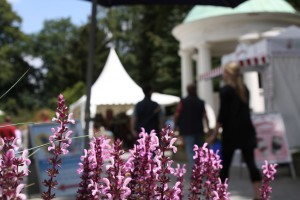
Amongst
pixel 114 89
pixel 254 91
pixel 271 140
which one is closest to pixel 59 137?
pixel 271 140

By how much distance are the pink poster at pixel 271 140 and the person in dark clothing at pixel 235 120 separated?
10.4 feet

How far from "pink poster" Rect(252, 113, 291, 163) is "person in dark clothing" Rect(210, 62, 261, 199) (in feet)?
10.4

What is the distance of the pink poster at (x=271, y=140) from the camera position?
9.27 metres

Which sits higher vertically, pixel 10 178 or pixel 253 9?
pixel 253 9

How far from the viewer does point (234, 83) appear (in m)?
6.32

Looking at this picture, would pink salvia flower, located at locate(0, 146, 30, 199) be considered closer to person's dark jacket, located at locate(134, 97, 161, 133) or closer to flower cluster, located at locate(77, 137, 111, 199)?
flower cluster, located at locate(77, 137, 111, 199)

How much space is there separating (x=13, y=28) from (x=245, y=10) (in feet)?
143

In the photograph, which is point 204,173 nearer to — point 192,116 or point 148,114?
point 148,114

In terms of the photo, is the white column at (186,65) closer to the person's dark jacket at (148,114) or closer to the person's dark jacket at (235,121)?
the person's dark jacket at (148,114)

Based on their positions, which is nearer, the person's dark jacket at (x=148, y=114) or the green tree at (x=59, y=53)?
the person's dark jacket at (x=148, y=114)

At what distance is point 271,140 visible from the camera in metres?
9.44

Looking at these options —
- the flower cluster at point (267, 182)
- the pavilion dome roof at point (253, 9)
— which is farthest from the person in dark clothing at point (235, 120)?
the pavilion dome roof at point (253, 9)

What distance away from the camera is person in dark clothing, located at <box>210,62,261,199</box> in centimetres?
618

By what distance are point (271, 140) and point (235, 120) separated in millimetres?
3438
